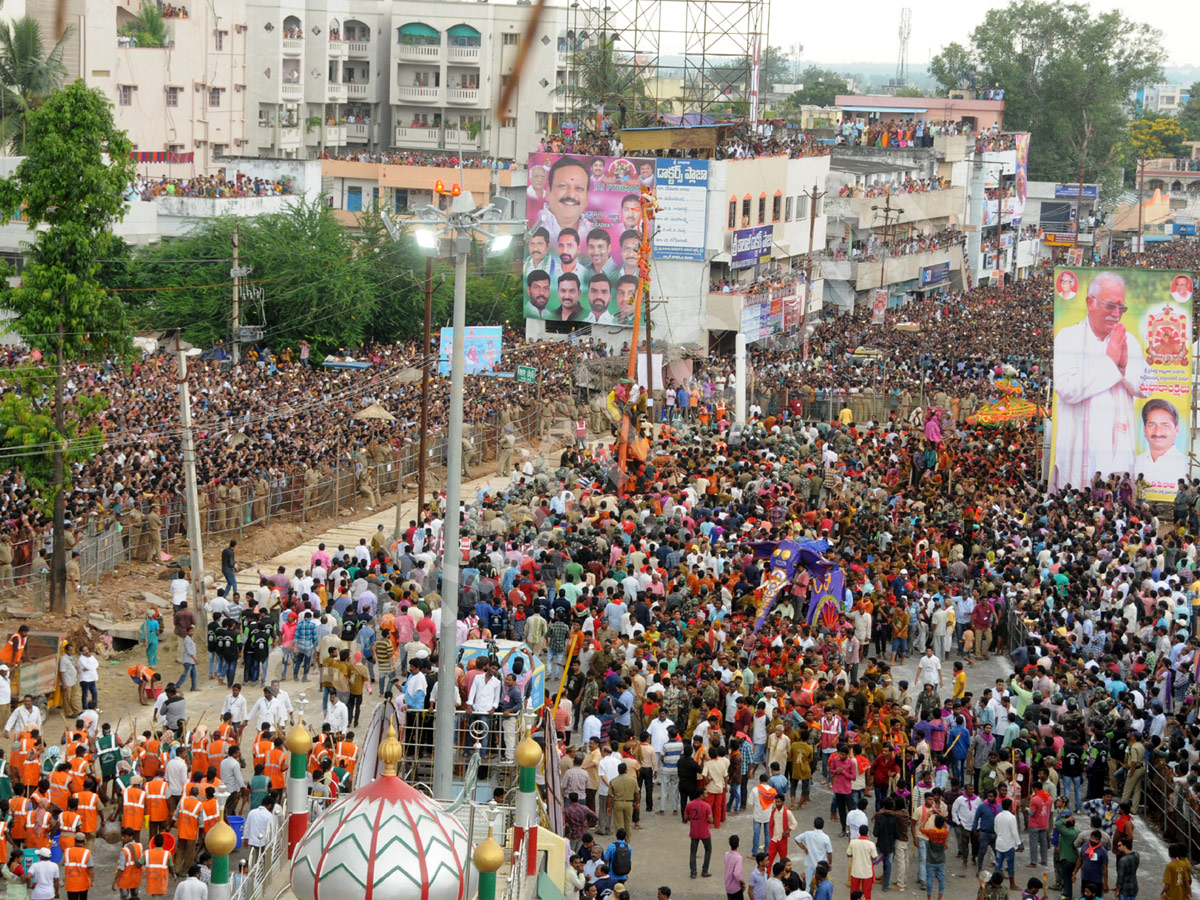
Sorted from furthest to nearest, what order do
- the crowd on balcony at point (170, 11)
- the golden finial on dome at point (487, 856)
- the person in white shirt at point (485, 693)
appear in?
1. the crowd on balcony at point (170, 11)
2. the person in white shirt at point (485, 693)
3. the golden finial on dome at point (487, 856)

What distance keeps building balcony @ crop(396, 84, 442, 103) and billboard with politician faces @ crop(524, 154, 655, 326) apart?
22.5m

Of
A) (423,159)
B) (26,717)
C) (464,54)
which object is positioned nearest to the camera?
(26,717)

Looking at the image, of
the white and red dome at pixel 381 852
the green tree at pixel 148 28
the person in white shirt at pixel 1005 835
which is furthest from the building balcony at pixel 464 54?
the white and red dome at pixel 381 852

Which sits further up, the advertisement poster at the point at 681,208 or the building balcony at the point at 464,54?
the building balcony at the point at 464,54

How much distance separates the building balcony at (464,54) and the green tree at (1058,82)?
4956 centimetres

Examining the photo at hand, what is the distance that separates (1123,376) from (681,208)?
21461 mm

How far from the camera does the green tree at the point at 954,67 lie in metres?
115

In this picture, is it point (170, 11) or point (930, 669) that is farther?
point (170, 11)

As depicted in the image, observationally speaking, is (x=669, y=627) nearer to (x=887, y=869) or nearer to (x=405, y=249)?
(x=887, y=869)

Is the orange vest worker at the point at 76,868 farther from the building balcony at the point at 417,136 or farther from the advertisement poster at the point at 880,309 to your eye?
the building balcony at the point at 417,136

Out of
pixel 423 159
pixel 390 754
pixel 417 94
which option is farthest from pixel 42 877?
pixel 417 94

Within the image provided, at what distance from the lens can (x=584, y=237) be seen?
5106 cm

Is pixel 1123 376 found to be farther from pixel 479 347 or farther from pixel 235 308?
pixel 235 308

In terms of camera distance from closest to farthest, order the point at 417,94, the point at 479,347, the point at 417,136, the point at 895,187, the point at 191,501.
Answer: the point at 191,501 → the point at 479,347 → the point at 895,187 → the point at 417,94 → the point at 417,136
